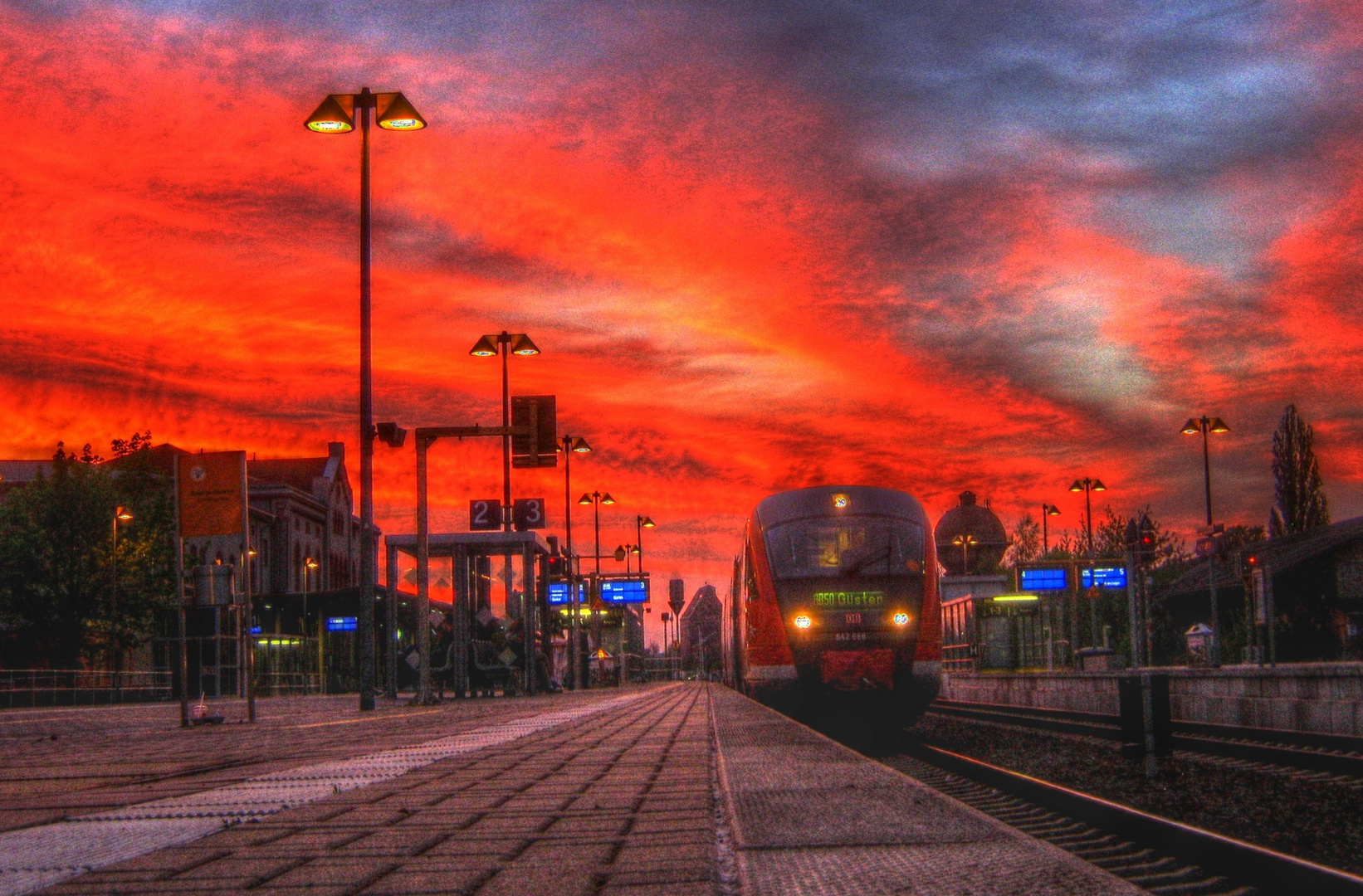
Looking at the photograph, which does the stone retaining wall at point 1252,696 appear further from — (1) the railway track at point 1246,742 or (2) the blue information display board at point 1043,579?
(2) the blue information display board at point 1043,579

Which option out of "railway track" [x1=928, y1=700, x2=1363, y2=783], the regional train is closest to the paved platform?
"railway track" [x1=928, y1=700, x2=1363, y2=783]

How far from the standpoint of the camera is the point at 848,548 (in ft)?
63.7

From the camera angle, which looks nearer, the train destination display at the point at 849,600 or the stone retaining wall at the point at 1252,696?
the stone retaining wall at the point at 1252,696

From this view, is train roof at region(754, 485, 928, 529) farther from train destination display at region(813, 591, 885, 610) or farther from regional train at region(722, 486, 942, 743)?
train destination display at region(813, 591, 885, 610)

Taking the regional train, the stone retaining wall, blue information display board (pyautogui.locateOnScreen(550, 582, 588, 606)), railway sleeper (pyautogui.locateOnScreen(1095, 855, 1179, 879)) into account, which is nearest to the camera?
railway sleeper (pyautogui.locateOnScreen(1095, 855, 1179, 879))

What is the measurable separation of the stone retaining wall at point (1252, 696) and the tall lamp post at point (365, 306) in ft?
37.5

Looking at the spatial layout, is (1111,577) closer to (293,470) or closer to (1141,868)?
(1141,868)

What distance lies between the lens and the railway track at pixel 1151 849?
504 centimetres

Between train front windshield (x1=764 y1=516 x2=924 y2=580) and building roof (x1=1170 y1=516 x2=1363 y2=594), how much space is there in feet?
115

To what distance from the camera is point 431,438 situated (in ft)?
91.4

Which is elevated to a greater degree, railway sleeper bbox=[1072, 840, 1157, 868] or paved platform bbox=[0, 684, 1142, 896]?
paved platform bbox=[0, 684, 1142, 896]

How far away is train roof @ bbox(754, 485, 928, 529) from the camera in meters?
19.8

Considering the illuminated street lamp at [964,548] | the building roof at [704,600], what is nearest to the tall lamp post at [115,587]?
the illuminated street lamp at [964,548]

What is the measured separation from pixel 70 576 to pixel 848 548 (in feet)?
154
